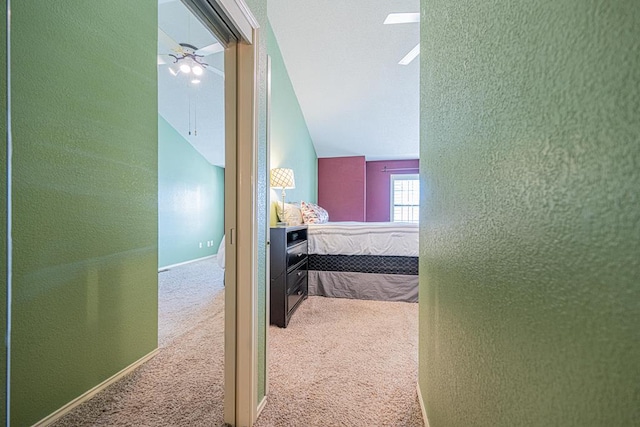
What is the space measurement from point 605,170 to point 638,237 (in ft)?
0.27

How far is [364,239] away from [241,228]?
2136 mm

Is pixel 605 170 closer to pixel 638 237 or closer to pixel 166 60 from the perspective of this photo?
pixel 638 237

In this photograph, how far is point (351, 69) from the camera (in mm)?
3994

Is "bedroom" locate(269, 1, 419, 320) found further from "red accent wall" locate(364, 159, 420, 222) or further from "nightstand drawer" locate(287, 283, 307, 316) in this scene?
"nightstand drawer" locate(287, 283, 307, 316)

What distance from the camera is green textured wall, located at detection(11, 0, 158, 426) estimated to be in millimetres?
1183

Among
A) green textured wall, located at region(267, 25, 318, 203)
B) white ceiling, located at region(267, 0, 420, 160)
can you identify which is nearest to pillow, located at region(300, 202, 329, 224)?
green textured wall, located at region(267, 25, 318, 203)

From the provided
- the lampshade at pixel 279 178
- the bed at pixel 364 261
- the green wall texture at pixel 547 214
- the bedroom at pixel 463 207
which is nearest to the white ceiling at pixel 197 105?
Answer: the lampshade at pixel 279 178

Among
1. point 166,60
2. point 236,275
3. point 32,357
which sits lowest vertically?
→ point 32,357

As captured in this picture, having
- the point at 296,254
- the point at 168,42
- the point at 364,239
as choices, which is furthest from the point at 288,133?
the point at 296,254

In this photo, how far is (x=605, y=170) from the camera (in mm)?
315

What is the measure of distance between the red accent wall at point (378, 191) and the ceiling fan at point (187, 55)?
4.66 m

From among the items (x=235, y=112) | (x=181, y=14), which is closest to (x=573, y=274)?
(x=235, y=112)

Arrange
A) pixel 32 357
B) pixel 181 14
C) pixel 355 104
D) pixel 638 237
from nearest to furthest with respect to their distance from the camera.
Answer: pixel 638 237 → pixel 32 357 → pixel 181 14 → pixel 355 104

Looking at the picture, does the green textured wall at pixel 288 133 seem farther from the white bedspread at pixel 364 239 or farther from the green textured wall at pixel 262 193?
the green textured wall at pixel 262 193
